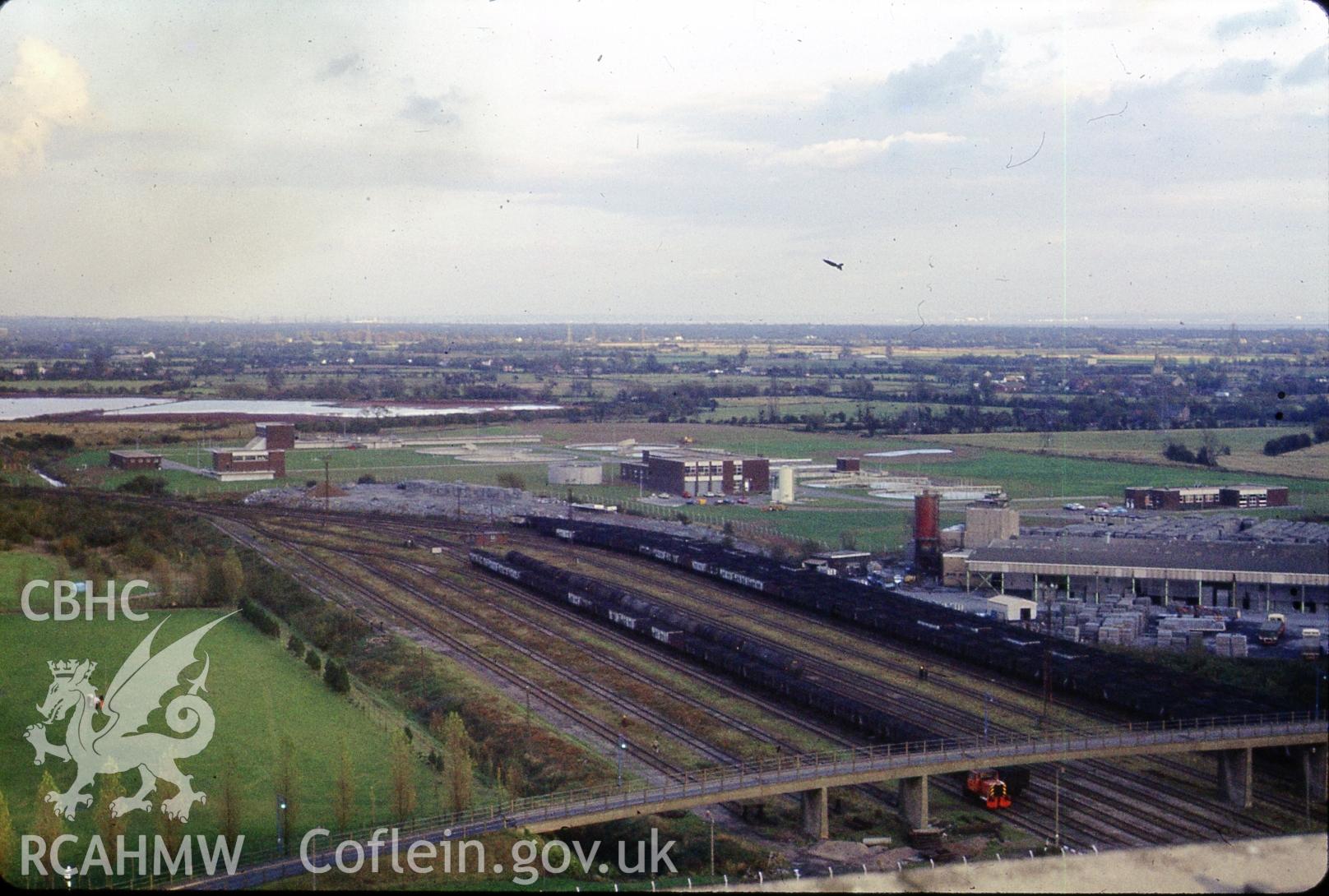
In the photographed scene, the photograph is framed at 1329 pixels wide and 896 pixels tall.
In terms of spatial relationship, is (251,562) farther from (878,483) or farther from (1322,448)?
(1322,448)

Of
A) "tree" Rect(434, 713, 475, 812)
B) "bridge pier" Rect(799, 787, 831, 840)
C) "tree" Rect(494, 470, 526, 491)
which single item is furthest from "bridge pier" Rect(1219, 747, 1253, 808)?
"tree" Rect(494, 470, 526, 491)

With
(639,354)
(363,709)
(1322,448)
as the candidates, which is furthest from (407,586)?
(639,354)

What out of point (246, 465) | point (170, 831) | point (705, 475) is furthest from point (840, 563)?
point (246, 465)

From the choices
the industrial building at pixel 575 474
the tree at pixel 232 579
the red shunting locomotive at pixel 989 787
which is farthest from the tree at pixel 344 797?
the industrial building at pixel 575 474

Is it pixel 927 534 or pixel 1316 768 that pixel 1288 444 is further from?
pixel 1316 768

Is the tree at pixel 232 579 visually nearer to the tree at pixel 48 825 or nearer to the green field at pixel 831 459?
the tree at pixel 48 825
